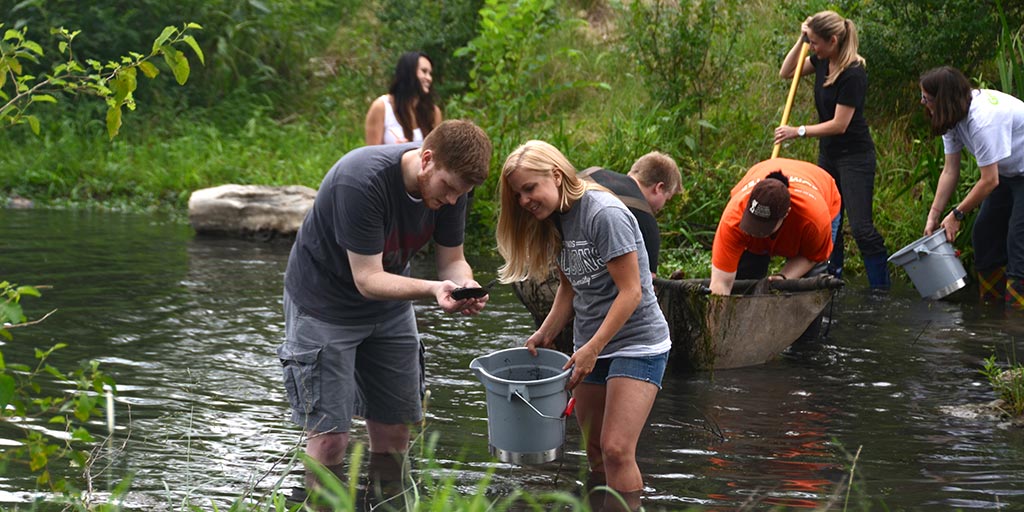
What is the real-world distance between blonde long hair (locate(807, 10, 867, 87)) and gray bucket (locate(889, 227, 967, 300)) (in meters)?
1.39

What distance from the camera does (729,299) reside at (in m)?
7.05

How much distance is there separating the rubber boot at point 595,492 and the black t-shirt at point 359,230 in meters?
1.14

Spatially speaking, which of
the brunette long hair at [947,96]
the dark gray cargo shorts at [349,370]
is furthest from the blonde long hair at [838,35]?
the dark gray cargo shorts at [349,370]

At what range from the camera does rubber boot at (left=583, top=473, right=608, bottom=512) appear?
16.7 feet

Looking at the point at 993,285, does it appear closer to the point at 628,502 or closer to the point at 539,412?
the point at 628,502

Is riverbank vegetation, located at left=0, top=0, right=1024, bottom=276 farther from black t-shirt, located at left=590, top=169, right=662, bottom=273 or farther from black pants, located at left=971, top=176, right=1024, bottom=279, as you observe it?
black t-shirt, located at left=590, top=169, right=662, bottom=273

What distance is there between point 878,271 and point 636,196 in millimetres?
4644

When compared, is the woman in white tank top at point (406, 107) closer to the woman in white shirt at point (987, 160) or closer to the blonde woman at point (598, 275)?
the woman in white shirt at point (987, 160)

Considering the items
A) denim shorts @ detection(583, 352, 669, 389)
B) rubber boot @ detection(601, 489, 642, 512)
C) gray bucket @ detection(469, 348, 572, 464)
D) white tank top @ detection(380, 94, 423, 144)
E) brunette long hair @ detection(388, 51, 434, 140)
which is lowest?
rubber boot @ detection(601, 489, 642, 512)

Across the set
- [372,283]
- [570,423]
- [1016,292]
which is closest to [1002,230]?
[1016,292]

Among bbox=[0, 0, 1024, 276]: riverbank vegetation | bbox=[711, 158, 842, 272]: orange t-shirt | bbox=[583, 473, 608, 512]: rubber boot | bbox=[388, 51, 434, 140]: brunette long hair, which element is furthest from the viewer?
bbox=[0, 0, 1024, 276]: riverbank vegetation

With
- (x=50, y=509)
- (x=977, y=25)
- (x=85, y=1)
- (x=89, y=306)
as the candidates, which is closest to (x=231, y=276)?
(x=89, y=306)

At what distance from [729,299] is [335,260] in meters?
3.06

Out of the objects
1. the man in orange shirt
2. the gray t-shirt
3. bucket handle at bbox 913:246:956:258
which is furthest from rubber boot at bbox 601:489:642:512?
bucket handle at bbox 913:246:956:258
